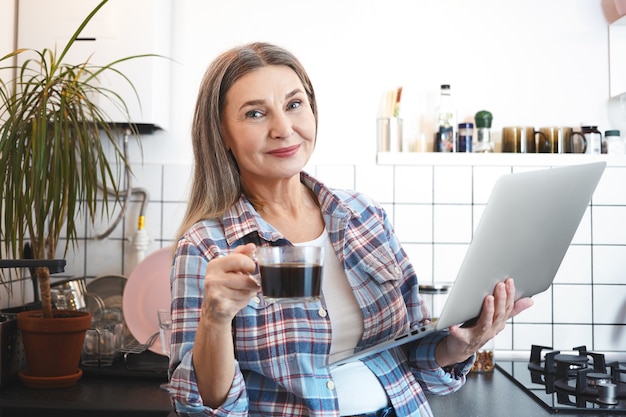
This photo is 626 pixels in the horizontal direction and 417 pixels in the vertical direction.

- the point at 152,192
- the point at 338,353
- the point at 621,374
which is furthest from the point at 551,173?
the point at 152,192

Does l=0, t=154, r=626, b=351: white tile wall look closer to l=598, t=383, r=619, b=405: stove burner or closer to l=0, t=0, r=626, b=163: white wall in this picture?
l=0, t=0, r=626, b=163: white wall

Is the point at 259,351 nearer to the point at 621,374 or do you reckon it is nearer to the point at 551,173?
the point at 551,173

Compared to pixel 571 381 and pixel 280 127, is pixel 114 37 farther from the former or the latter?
pixel 571 381

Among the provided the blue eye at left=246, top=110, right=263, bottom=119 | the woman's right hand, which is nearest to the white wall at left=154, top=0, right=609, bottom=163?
the blue eye at left=246, top=110, right=263, bottom=119

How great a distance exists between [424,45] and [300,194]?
115cm

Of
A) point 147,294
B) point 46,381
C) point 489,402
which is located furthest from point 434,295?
point 46,381

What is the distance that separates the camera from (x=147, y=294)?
7.06 feet

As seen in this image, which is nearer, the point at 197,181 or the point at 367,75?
the point at 197,181

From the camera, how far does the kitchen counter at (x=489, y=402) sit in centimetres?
165

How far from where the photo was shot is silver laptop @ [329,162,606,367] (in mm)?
960

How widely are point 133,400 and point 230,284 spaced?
908 mm

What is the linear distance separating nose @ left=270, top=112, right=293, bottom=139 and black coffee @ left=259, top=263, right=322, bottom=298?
0.35m

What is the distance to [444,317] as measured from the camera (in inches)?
39.0

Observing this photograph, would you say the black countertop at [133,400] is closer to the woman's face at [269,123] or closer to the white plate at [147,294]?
the white plate at [147,294]
